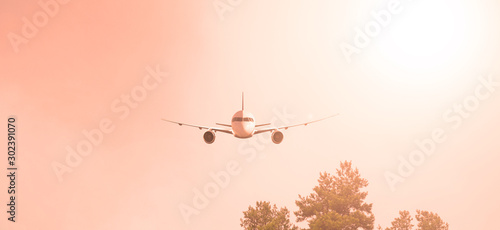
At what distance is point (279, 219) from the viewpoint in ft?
218

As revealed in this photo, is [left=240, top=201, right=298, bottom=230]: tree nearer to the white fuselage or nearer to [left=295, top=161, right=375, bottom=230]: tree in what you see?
[left=295, top=161, right=375, bottom=230]: tree

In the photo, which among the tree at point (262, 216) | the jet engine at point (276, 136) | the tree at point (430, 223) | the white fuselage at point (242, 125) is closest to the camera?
the white fuselage at point (242, 125)

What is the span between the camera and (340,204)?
65188mm

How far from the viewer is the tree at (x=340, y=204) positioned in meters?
62.3

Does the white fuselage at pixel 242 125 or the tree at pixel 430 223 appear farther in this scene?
the tree at pixel 430 223

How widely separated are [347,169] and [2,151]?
16032cm

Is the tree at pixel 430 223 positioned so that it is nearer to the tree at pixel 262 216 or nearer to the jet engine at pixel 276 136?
the tree at pixel 262 216

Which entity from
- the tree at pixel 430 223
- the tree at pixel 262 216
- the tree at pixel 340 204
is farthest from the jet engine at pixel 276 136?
the tree at pixel 430 223

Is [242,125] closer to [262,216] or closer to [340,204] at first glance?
[262,216]

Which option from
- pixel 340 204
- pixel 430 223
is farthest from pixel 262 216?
pixel 430 223

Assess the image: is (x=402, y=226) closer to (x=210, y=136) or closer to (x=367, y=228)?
(x=367, y=228)

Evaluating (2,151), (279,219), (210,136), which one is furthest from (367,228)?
(2,151)

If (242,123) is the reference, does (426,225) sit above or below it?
below

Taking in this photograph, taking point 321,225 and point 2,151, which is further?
point 2,151
